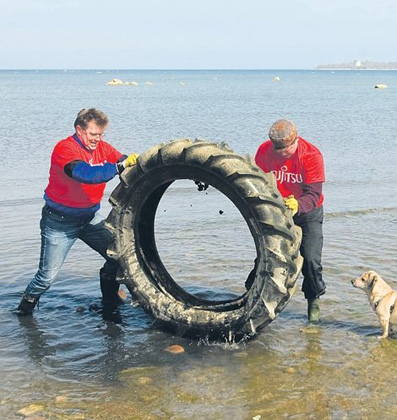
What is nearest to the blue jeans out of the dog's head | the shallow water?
the shallow water

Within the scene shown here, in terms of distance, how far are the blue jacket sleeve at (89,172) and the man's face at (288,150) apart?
1.64m

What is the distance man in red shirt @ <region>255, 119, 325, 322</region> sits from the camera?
241 inches

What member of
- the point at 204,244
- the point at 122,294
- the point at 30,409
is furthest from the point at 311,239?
the point at 204,244

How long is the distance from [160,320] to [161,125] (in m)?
26.9

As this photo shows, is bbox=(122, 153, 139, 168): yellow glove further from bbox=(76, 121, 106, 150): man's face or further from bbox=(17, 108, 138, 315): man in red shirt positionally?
bbox=(76, 121, 106, 150): man's face

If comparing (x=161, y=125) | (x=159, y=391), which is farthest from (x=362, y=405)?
(x=161, y=125)

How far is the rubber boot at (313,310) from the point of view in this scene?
687 cm

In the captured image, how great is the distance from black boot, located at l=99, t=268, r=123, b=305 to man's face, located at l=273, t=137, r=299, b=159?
246 centimetres

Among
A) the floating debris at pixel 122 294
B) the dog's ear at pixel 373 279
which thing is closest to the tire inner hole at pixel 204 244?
the floating debris at pixel 122 294

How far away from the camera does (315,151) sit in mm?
6359

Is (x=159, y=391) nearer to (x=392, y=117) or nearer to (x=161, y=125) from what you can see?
(x=161, y=125)

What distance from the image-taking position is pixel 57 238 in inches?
269

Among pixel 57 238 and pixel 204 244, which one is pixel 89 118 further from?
pixel 204 244

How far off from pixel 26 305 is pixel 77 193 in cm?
149
